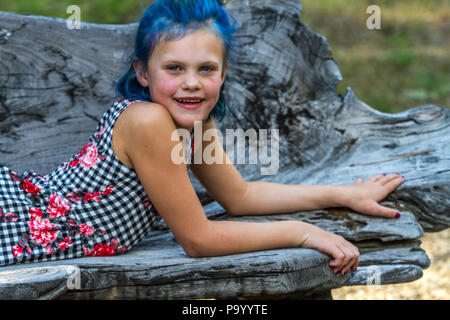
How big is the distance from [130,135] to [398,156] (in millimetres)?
1266

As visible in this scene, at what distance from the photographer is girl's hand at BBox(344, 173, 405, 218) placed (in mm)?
2361

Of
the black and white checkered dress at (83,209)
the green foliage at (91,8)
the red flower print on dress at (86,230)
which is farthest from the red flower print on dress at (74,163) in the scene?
the green foliage at (91,8)

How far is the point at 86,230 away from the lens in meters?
2.14

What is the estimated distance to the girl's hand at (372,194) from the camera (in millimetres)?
2361

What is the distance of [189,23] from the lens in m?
2.02

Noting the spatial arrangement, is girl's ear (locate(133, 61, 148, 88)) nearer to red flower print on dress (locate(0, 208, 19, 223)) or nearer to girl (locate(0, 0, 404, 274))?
girl (locate(0, 0, 404, 274))

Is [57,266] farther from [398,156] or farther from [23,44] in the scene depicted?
[398,156]

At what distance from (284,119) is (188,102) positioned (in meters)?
0.86

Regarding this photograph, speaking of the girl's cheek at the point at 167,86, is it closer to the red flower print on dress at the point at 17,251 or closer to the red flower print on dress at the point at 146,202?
the red flower print on dress at the point at 146,202

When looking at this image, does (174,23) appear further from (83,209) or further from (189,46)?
(83,209)

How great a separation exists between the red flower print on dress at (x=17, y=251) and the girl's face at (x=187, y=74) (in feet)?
2.26

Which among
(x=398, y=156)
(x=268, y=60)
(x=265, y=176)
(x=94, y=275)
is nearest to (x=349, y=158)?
(x=398, y=156)
